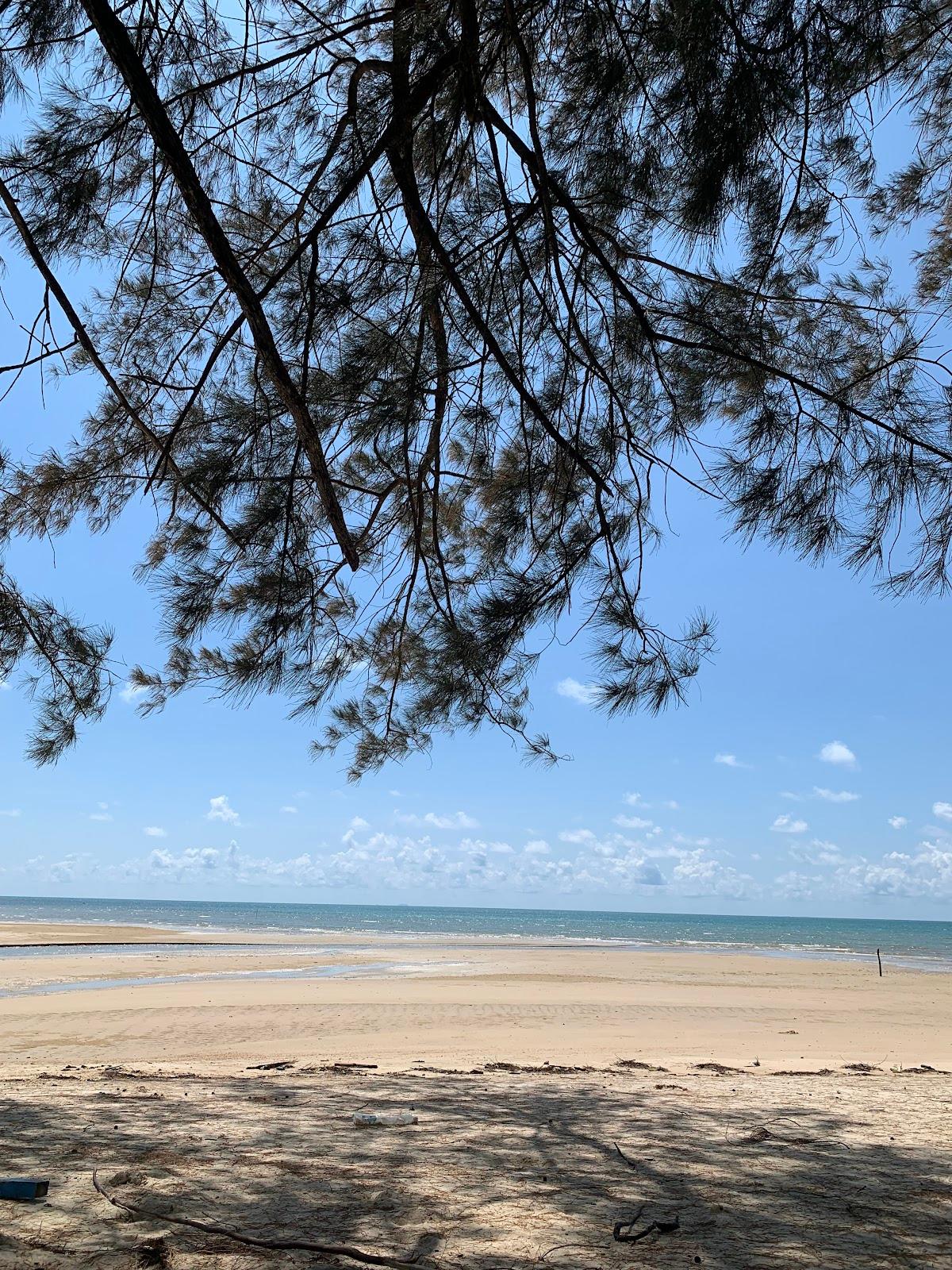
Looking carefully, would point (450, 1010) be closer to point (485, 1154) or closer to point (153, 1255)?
point (485, 1154)

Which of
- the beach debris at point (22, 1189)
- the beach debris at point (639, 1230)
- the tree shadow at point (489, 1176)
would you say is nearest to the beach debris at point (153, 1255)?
the tree shadow at point (489, 1176)

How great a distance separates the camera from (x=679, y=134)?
3.51 meters

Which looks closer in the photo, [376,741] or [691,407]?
[691,407]

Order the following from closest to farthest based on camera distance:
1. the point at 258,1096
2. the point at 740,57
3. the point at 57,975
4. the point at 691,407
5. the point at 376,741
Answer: the point at 740,57, the point at 258,1096, the point at 691,407, the point at 376,741, the point at 57,975

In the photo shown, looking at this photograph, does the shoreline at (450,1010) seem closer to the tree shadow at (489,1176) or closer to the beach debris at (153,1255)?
the tree shadow at (489,1176)

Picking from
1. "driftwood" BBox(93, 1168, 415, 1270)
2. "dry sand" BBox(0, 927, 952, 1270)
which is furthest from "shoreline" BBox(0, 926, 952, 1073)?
"driftwood" BBox(93, 1168, 415, 1270)

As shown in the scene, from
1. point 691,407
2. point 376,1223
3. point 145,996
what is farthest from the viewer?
point 145,996

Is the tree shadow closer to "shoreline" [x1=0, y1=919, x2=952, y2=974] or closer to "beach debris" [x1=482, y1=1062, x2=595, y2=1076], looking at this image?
"beach debris" [x1=482, y1=1062, x2=595, y2=1076]

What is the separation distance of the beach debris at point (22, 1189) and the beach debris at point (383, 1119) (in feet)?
3.79

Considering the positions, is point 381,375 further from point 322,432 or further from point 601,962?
point 601,962


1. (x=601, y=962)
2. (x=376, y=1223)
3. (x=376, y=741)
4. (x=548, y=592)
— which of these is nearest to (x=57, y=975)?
(x=601, y=962)

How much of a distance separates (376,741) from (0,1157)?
8.14ft

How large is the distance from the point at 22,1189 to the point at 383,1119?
4.53 ft

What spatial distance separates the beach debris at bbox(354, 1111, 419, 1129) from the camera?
128 inches
